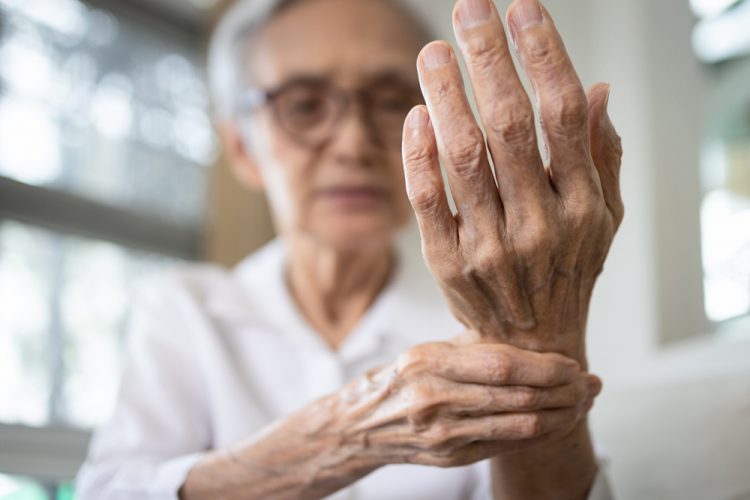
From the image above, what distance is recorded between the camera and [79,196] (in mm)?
1851

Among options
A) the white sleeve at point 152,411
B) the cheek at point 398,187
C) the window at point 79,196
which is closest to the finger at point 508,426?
the white sleeve at point 152,411

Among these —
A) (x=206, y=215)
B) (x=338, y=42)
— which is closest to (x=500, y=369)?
(x=338, y=42)

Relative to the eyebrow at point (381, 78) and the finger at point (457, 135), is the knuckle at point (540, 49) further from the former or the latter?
the eyebrow at point (381, 78)

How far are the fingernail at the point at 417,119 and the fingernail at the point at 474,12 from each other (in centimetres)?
7

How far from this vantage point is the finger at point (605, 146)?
1.79 feet

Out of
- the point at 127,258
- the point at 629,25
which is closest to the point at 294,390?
the point at 629,25

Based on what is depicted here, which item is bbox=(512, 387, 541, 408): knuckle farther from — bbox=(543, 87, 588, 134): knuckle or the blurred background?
the blurred background

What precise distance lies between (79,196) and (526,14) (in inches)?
62.7

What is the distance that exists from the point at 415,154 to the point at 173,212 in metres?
1.68

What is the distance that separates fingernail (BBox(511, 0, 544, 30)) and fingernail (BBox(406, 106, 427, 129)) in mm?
89

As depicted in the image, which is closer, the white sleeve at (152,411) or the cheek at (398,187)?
the white sleeve at (152,411)

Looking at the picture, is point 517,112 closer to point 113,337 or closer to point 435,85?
point 435,85

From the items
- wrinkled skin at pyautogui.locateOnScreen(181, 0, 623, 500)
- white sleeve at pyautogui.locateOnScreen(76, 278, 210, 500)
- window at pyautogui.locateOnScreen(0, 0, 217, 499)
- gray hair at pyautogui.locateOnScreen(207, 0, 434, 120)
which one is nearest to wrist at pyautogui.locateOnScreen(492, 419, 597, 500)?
wrinkled skin at pyautogui.locateOnScreen(181, 0, 623, 500)

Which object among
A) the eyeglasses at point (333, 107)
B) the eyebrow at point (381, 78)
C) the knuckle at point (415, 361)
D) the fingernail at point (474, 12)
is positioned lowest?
the knuckle at point (415, 361)
